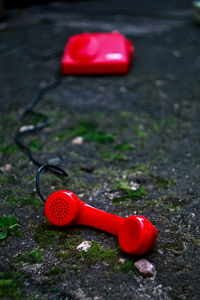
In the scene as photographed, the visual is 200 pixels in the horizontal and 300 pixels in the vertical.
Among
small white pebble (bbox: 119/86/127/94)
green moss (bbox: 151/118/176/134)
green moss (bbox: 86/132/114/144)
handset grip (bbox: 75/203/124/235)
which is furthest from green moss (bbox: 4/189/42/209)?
small white pebble (bbox: 119/86/127/94)

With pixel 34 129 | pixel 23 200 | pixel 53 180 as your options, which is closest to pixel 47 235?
pixel 23 200

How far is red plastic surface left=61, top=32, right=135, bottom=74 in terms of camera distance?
8.41ft

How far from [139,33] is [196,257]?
3.03 metres

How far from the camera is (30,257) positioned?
1057mm

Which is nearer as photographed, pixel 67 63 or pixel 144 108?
pixel 144 108

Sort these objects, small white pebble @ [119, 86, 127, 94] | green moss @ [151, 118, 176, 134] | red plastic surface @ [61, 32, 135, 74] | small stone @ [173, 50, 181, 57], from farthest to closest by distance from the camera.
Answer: small stone @ [173, 50, 181, 57], red plastic surface @ [61, 32, 135, 74], small white pebble @ [119, 86, 127, 94], green moss @ [151, 118, 176, 134]

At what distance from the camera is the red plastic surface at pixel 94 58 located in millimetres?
2562

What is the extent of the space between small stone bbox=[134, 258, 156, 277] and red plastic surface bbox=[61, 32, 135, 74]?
1870 mm

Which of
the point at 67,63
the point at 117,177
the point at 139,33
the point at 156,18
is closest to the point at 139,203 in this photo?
the point at 117,177

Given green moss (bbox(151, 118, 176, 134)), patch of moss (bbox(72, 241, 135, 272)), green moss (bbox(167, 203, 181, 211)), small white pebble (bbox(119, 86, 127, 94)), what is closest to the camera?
patch of moss (bbox(72, 241, 135, 272))

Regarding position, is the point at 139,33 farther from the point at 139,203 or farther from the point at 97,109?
the point at 139,203

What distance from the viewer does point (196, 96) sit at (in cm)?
226

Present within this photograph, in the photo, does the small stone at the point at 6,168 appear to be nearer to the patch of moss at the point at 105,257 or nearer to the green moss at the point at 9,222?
the green moss at the point at 9,222

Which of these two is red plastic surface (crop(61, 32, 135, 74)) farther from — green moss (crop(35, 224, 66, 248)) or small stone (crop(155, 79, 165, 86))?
green moss (crop(35, 224, 66, 248))
